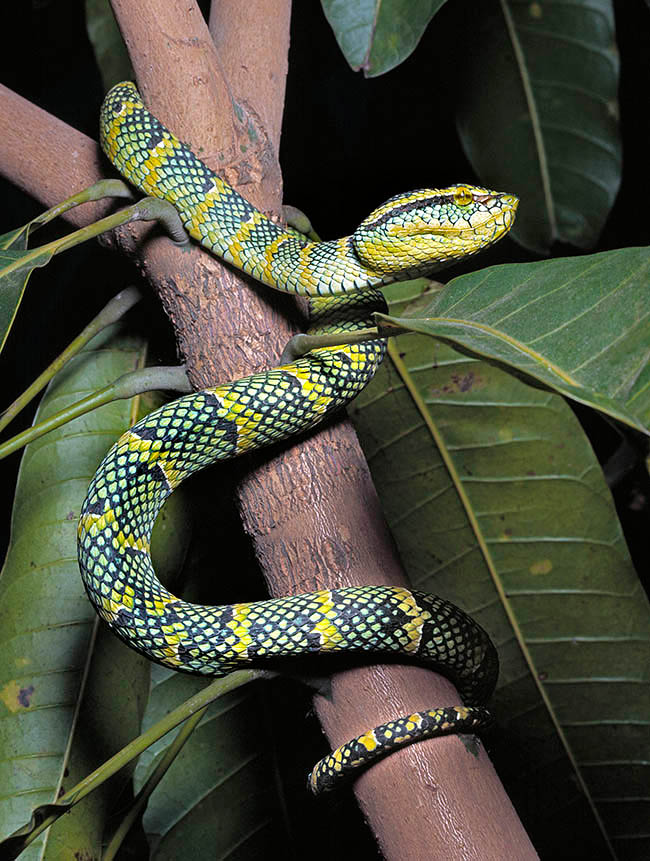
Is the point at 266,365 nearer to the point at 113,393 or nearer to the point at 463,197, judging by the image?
the point at 113,393

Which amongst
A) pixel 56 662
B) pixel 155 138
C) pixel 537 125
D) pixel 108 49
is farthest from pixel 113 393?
pixel 537 125


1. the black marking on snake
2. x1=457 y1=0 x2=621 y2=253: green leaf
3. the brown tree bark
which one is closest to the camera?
the brown tree bark

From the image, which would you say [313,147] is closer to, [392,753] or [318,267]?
[318,267]

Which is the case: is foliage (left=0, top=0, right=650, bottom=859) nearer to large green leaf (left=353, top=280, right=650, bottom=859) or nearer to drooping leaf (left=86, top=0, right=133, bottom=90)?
large green leaf (left=353, top=280, right=650, bottom=859)

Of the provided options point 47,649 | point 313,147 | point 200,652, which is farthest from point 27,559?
point 313,147

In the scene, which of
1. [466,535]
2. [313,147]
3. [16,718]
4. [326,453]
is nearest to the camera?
[326,453]

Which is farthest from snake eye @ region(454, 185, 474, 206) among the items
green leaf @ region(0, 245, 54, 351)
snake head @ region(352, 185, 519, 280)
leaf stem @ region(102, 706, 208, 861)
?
leaf stem @ region(102, 706, 208, 861)

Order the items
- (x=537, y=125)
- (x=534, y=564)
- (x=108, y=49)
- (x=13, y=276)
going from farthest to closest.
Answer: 1. (x=537, y=125)
2. (x=108, y=49)
3. (x=534, y=564)
4. (x=13, y=276)
